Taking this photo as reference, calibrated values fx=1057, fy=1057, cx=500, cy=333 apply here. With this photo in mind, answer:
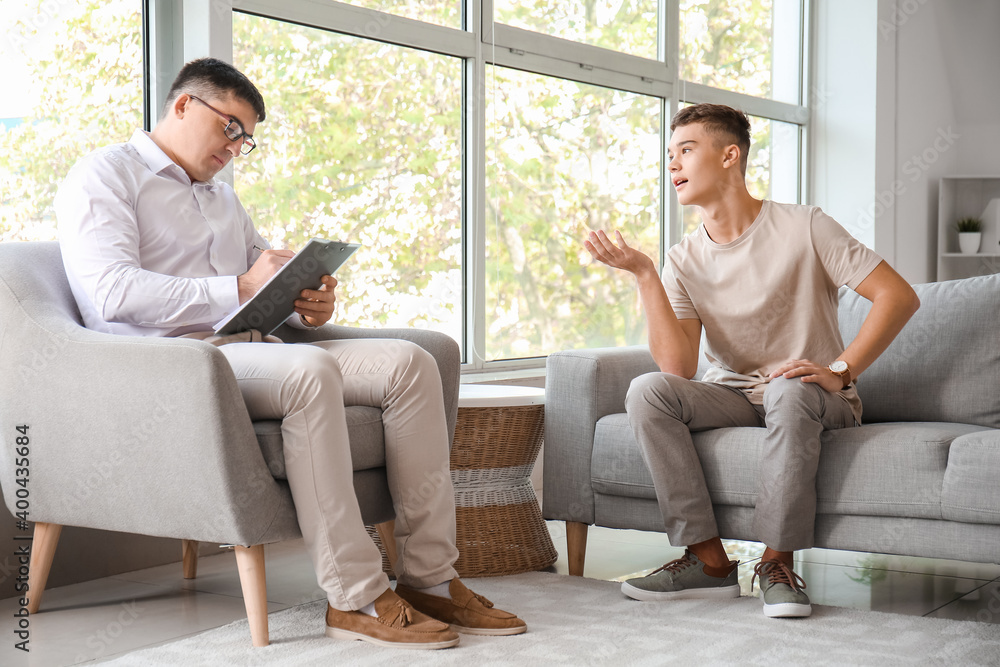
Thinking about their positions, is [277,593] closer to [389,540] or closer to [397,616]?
[389,540]

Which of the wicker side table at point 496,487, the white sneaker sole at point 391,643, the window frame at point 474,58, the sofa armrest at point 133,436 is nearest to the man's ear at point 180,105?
the sofa armrest at point 133,436

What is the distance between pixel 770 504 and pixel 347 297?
1.71m

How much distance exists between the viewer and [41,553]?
2.20m

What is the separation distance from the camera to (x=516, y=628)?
205 centimetres

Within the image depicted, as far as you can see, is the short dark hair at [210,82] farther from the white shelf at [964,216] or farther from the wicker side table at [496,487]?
the white shelf at [964,216]

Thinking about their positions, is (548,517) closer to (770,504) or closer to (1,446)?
(770,504)

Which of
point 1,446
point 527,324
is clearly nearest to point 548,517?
point 1,446

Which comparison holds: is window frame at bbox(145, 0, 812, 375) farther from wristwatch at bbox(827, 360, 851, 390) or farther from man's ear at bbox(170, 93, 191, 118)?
wristwatch at bbox(827, 360, 851, 390)

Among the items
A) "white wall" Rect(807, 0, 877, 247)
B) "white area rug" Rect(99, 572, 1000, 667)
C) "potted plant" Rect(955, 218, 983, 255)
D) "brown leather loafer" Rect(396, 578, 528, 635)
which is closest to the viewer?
"white area rug" Rect(99, 572, 1000, 667)

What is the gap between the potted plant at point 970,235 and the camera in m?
6.16

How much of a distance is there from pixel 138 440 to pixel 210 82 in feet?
2.60

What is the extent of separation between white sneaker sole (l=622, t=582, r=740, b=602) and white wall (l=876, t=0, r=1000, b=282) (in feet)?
13.2

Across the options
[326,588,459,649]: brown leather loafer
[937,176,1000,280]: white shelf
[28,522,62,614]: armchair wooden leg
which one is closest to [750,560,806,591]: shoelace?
[326,588,459,649]: brown leather loafer

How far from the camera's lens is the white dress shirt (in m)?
2.05
